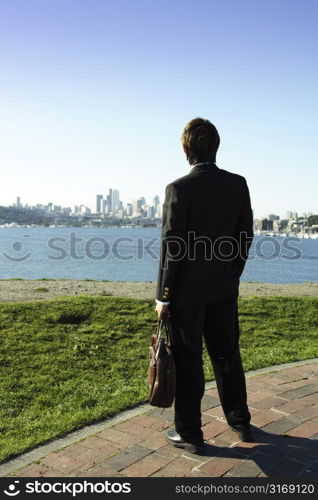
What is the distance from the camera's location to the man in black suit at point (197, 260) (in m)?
3.34

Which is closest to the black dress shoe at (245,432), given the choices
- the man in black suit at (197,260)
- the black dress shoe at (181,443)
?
the man in black suit at (197,260)

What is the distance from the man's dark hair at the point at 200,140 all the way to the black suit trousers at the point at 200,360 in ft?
3.17

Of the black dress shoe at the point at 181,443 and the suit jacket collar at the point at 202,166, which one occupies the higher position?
the suit jacket collar at the point at 202,166

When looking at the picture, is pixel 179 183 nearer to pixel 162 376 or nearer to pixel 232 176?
pixel 232 176

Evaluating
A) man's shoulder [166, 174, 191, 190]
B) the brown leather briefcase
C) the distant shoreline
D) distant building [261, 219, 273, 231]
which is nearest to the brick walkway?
the brown leather briefcase

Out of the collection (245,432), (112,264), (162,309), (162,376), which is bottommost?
(112,264)

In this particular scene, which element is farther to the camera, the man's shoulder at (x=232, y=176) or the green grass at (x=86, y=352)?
the green grass at (x=86, y=352)

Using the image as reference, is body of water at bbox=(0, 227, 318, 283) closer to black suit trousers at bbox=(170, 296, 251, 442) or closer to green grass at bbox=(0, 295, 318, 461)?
green grass at bbox=(0, 295, 318, 461)

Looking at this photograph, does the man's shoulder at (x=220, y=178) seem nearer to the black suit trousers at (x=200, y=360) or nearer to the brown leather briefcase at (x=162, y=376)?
the black suit trousers at (x=200, y=360)

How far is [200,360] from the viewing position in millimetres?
3480

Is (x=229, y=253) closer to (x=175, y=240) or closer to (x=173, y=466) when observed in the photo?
(x=175, y=240)

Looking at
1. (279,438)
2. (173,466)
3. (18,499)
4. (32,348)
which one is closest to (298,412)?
(279,438)

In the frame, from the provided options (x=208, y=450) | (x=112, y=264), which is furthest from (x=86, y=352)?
(x=112, y=264)

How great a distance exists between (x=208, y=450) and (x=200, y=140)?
1995 mm
